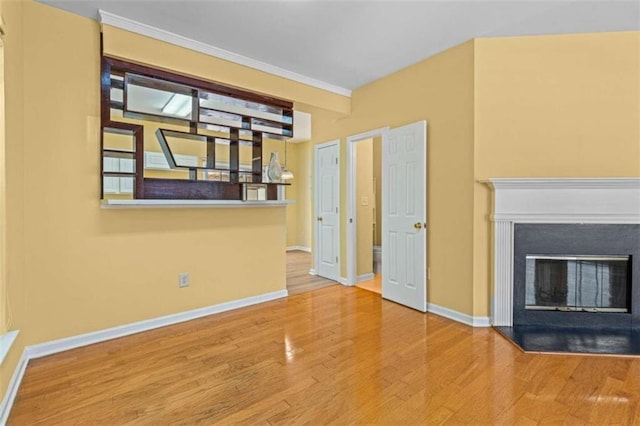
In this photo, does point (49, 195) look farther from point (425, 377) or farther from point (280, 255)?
point (425, 377)

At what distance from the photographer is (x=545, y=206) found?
295cm

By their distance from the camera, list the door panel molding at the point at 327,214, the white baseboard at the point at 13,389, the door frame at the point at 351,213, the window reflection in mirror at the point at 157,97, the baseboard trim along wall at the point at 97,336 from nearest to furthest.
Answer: the white baseboard at the point at 13,389
the baseboard trim along wall at the point at 97,336
the window reflection in mirror at the point at 157,97
the door frame at the point at 351,213
the door panel molding at the point at 327,214

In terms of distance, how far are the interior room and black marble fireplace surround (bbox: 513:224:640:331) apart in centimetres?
2

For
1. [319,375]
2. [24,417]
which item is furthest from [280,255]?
[24,417]

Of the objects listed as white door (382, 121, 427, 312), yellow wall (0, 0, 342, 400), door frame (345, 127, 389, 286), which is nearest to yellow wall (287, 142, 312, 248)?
door frame (345, 127, 389, 286)

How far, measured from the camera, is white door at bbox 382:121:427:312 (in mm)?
3500

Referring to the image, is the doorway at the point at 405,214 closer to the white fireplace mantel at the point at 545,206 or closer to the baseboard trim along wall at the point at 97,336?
the white fireplace mantel at the point at 545,206

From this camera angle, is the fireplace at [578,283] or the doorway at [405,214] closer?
the fireplace at [578,283]

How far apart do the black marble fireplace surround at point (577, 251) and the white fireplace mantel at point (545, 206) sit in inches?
2.8

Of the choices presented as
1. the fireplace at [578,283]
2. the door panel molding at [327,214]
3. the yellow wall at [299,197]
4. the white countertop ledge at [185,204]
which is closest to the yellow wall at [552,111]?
the fireplace at [578,283]

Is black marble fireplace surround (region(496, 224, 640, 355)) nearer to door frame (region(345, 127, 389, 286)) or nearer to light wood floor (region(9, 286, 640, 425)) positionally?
light wood floor (region(9, 286, 640, 425))

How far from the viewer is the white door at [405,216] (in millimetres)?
3500

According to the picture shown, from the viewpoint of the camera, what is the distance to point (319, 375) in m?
2.20

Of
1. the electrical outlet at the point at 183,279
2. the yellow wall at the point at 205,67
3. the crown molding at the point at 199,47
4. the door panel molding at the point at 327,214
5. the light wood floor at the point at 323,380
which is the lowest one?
the light wood floor at the point at 323,380
